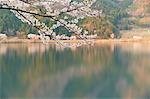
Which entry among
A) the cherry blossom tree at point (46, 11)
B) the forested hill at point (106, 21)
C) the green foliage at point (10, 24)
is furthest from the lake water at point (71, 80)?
the green foliage at point (10, 24)

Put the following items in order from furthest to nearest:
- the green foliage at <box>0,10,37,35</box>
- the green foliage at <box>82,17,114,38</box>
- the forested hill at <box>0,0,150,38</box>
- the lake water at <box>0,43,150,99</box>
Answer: the green foliage at <box>82,17,114,38</box>, the forested hill at <box>0,0,150,38</box>, the green foliage at <box>0,10,37,35</box>, the lake water at <box>0,43,150,99</box>

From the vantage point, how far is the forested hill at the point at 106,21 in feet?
194

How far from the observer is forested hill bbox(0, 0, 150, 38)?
194 ft

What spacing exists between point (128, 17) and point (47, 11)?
3274 inches

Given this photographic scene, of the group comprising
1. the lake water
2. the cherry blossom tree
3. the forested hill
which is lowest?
the lake water

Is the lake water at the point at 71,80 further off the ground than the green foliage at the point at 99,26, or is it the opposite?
the green foliage at the point at 99,26

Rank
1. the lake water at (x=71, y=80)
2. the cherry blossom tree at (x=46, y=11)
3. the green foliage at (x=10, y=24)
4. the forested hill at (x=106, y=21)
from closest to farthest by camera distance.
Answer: the cherry blossom tree at (x=46, y=11) < the lake water at (x=71, y=80) < the green foliage at (x=10, y=24) < the forested hill at (x=106, y=21)

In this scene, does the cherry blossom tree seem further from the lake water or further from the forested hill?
the forested hill

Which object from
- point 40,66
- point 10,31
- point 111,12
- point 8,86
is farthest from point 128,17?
point 8,86

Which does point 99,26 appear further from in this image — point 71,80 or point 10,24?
point 71,80

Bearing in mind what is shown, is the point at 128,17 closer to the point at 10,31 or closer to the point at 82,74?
the point at 10,31

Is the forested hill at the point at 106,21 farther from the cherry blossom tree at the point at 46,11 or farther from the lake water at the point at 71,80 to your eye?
the cherry blossom tree at the point at 46,11

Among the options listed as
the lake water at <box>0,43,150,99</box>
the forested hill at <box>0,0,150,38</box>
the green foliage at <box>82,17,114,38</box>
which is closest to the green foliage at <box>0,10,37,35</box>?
the forested hill at <box>0,0,150,38</box>

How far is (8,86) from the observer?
1817cm
